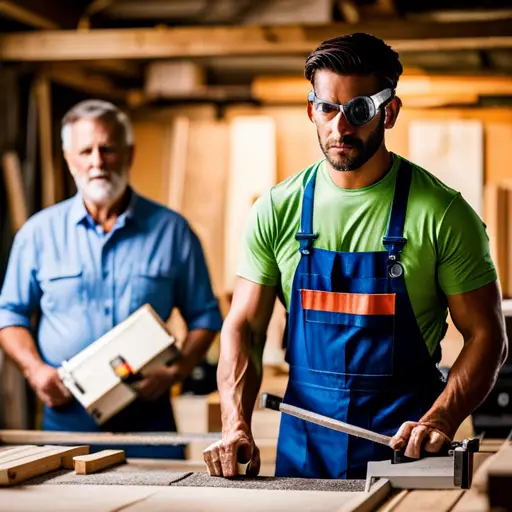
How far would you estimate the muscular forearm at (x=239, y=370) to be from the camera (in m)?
3.24

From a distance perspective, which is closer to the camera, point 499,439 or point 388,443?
point 388,443

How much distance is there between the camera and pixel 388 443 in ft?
9.55

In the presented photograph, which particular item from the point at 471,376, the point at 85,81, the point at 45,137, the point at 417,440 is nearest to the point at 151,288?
the point at 471,376

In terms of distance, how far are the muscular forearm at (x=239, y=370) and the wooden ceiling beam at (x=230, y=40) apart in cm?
251

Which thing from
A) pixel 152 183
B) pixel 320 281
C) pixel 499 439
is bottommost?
pixel 499 439

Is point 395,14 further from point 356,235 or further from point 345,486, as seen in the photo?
point 345,486

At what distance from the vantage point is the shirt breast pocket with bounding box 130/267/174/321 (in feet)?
14.9

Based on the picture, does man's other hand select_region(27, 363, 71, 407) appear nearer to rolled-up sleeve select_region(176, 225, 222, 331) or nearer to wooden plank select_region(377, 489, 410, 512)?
rolled-up sleeve select_region(176, 225, 222, 331)

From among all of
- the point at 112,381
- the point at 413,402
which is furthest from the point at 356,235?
the point at 112,381

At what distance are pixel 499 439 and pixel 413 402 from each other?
1228 mm

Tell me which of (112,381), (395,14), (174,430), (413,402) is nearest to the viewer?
(413,402)

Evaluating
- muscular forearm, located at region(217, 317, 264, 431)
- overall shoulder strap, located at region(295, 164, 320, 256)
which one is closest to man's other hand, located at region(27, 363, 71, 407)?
muscular forearm, located at region(217, 317, 264, 431)

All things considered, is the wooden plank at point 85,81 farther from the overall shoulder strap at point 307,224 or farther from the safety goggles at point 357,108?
the safety goggles at point 357,108

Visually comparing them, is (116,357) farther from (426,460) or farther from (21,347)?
(426,460)
